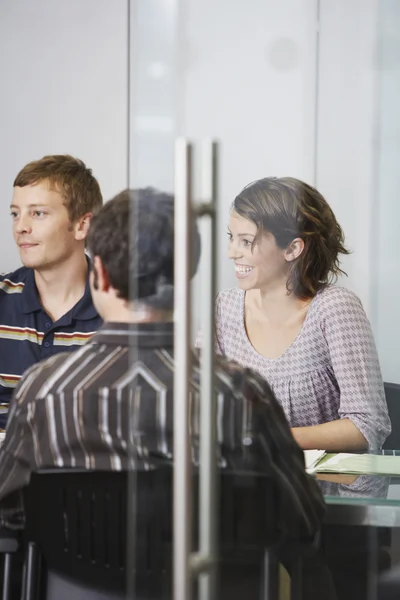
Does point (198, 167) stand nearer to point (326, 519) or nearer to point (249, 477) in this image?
point (249, 477)

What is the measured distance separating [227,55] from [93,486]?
54cm

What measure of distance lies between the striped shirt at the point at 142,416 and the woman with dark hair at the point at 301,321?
0.19 ft

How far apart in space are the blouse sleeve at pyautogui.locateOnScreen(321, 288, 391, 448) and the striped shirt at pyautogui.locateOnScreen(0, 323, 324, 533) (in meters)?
0.14

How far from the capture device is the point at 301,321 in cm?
121

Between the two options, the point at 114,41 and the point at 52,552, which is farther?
the point at 114,41

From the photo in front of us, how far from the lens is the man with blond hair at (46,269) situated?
203 centimetres

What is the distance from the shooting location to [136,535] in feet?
3.53

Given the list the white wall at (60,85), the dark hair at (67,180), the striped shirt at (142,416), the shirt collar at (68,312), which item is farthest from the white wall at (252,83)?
the white wall at (60,85)

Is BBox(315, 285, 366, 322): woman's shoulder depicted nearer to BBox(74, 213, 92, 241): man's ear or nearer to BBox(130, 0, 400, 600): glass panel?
BBox(130, 0, 400, 600): glass panel

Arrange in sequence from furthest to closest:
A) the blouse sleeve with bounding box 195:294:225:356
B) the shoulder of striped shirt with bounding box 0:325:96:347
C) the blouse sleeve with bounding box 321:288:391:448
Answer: the shoulder of striped shirt with bounding box 0:325:96:347
the blouse sleeve with bounding box 321:288:391:448
the blouse sleeve with bounding box 195:294:225:356

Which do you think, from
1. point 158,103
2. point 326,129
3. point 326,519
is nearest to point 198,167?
point 158,103

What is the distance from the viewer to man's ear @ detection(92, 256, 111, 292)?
1.11 meters

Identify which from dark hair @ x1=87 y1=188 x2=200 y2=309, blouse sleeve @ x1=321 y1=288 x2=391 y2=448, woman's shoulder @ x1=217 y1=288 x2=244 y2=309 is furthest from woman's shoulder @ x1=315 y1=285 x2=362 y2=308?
dark hair @ x1=87 y1=188 x2=200 y2=309

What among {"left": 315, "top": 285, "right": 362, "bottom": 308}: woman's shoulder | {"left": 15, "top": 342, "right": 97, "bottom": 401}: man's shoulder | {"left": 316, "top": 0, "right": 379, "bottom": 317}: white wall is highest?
{"left": 316, "top": 0, "right": 379, "bottom": 317}: white wall
